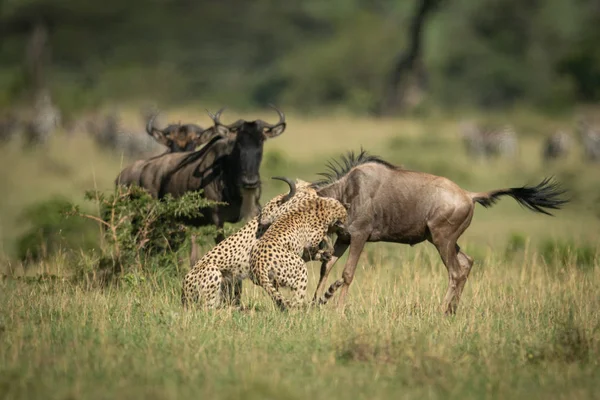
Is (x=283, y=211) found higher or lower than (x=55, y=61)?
lower

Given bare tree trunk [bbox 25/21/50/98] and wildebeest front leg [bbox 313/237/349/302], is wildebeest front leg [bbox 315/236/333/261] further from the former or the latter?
bare tree trunk [bbox 25/21/50/98]

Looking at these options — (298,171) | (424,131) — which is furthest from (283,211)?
(424,131)

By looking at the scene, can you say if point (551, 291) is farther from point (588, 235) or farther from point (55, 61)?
point (55, 61)

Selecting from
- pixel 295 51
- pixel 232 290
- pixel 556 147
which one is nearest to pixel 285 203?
pixel 232 290

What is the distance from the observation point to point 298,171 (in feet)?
72.6

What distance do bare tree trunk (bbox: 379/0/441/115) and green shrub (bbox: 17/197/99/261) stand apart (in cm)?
2567

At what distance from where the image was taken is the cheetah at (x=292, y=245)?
24.3 ft

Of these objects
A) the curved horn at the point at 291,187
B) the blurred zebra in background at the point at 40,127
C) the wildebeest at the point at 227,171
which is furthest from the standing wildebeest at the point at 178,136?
the blurred zebra in background at the point at 40,127

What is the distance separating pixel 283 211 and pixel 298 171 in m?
14.1

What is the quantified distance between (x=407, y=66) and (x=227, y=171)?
1187 inches

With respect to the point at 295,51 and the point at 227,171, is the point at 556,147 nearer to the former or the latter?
the point at 227,171

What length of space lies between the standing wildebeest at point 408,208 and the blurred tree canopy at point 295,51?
36708mm

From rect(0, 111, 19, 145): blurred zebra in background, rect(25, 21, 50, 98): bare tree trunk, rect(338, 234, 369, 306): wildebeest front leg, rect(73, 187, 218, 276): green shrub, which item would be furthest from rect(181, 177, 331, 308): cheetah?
rect(25, 21, 50, 98): bare tree trunk

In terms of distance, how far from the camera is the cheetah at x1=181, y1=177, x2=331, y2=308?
7496 millimetres
